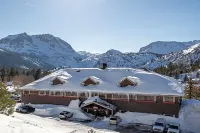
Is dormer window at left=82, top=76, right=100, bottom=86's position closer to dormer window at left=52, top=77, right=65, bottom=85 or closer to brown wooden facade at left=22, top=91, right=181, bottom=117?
brown wooden facade at left=22, top=91, right=181, bottom=117

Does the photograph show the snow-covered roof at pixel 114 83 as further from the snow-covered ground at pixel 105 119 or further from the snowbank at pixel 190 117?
the snow-covered ground at pixel 105 119

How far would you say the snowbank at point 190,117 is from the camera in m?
45.8

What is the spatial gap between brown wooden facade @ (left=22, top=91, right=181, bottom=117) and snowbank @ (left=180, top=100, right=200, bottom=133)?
1427mm

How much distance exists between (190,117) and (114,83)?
15.5 meters

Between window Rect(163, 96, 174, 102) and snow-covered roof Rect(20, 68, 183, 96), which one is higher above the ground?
snow-covered roof Rect(20, 68, 183, 96)

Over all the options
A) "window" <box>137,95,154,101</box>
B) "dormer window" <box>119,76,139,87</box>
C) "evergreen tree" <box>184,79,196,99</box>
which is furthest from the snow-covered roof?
"evergreen tree" <box>184,79,196,99</box>

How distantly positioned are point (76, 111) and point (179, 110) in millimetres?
18424

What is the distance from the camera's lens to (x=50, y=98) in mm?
59656

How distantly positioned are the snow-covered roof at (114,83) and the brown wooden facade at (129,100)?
982mm

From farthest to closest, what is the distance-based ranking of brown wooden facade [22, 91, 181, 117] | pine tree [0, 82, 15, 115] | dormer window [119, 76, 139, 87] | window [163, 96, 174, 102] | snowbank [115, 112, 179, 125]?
dormer window [119, 76, 139, 87]
brown wooden facade [22, 91, 181, 117]
window [163, 96, 174, 102]
snowbank [115, 112, 179, 125]
pine tree [0, 82, 15, 115]

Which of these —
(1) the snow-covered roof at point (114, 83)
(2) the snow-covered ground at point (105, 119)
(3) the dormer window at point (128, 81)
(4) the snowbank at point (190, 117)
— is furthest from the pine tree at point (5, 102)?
(4) the snowbank at point (190, 117)

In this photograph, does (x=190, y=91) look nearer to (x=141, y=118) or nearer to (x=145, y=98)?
(x=145, y=98)

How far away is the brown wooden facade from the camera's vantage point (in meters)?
48.7

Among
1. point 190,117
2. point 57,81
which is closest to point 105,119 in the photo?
point 190,117
